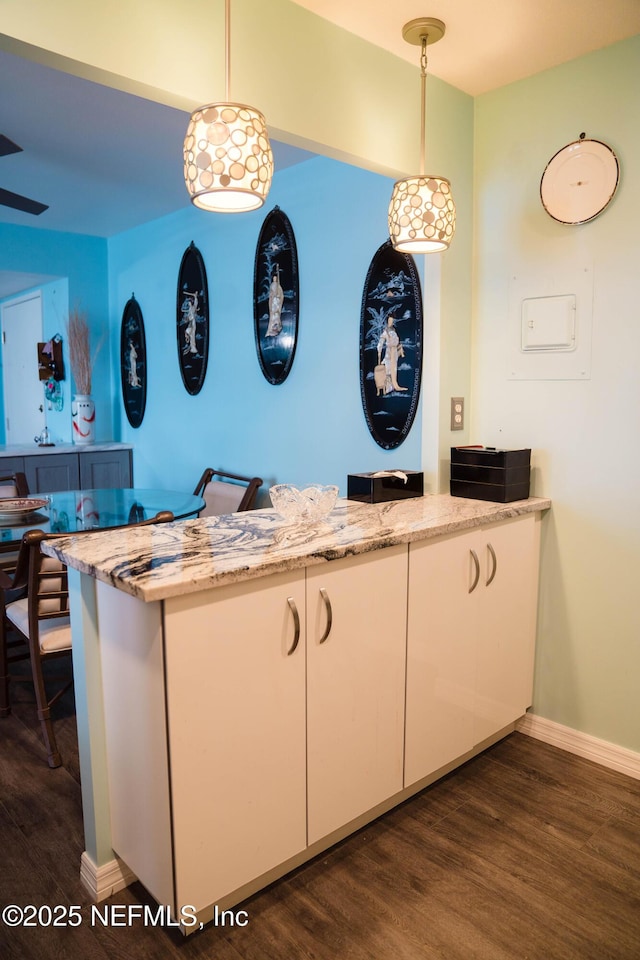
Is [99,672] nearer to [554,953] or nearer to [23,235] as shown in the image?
[554,953]

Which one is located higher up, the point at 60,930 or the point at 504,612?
the point at 504,612

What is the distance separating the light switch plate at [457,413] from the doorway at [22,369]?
3.98m

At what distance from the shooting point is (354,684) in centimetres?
184

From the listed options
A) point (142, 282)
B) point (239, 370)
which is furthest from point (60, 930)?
point (142, 282)

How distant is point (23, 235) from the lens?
15.1ft

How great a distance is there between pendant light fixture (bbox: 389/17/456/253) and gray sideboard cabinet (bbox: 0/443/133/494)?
10.7ft

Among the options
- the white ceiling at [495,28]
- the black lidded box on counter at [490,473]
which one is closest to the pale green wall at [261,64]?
the white ceiling at [495,28]

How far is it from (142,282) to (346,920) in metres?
4.06

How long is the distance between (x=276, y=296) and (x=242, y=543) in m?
1.97

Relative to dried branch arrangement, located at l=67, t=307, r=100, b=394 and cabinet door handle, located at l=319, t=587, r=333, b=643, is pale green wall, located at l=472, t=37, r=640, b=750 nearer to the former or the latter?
cabinet door handle, located at l=319, t=587, r=333, b=643

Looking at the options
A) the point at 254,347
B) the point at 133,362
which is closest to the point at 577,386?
A: the point at 254,347

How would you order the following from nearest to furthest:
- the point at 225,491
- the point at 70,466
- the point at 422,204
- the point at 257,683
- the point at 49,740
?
the point at 257,683
the point at 422,204
the point at 49,740
the point at 225,491
the point at 70,466

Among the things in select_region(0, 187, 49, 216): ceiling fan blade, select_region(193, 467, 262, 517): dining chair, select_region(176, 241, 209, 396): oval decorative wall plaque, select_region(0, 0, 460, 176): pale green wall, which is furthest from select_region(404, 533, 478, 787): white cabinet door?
select_region(0, 187, 49, 216): ceiling fan blade

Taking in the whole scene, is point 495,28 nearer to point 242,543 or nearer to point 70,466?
point 242,543
